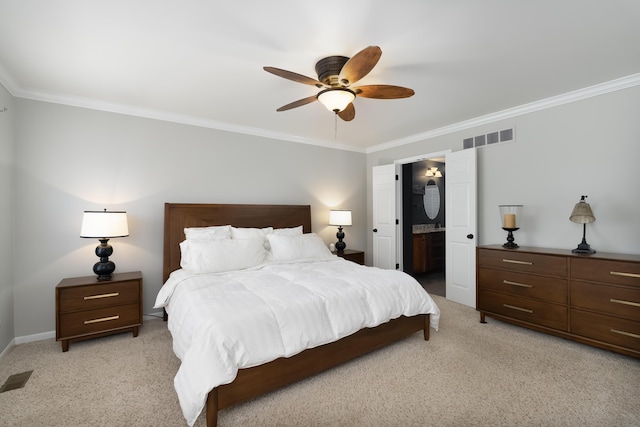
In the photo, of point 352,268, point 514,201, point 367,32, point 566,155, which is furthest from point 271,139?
point 566,155

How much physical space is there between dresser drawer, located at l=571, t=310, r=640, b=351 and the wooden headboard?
334 cm

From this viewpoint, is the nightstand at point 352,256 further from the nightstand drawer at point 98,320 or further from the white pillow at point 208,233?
the nightstand drawer at point 98,320

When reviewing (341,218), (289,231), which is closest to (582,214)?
(341,218)

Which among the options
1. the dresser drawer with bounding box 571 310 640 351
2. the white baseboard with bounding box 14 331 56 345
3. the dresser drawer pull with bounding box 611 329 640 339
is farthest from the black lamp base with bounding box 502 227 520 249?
the white baseboard with bounding box 14 331 56 345

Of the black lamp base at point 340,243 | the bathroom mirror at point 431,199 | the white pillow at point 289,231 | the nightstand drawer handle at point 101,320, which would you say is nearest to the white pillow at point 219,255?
the white pillow at point 289,231

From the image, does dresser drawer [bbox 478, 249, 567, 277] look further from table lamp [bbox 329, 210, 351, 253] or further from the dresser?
table lamp [bbox 329, 210, 351, 253]

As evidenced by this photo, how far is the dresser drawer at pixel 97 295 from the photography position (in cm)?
273

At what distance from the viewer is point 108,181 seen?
11.0 ft

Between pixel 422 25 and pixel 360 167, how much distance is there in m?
3.66

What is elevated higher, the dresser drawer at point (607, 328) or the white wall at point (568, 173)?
the white wall at point (568, 173)

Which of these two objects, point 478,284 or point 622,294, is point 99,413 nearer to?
point 478,284

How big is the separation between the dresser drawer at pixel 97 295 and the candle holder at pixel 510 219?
4.12m

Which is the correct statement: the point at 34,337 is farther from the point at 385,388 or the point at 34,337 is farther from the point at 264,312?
the point at 385,388

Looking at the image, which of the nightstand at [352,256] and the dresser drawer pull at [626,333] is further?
the nightstand at [352,256]
